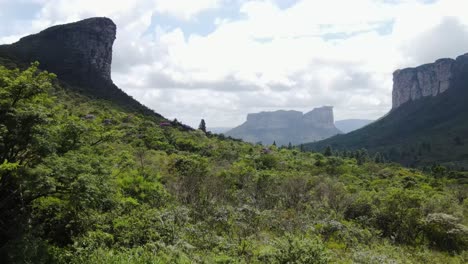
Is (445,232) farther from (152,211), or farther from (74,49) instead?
(74,49)

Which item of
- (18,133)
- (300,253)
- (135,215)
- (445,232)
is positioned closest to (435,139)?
(445,232)

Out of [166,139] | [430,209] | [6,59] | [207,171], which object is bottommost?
[430,209]

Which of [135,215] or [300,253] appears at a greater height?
[135,215]

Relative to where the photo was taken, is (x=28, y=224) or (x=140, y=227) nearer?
(x=28, y=224)

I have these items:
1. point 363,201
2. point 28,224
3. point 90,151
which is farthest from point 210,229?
point 363,201

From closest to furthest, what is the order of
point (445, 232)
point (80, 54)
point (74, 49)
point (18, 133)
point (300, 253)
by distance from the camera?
1. point (300, 253)
2. point (18, 133)
3. point (445, 232)
4. point (80, 54)
5. point (74, 49)

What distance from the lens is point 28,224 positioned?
15.7 m

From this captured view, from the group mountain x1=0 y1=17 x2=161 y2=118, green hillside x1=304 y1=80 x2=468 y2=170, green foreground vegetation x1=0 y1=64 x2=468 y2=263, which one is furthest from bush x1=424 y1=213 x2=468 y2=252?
green hillside x1=304 y1=80 x2=468 y2=170

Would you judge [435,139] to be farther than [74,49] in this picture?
Yes

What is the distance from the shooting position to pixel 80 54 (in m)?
109

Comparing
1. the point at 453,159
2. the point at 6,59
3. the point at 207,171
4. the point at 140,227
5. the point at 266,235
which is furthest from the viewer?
the point at 453,159

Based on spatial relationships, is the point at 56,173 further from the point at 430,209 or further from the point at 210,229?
the point at 430,209

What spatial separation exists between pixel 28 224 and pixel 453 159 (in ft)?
473

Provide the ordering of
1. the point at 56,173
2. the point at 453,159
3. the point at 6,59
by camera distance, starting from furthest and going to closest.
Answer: the point at 453,159 → the point at 6,59 → the point at 56,173
